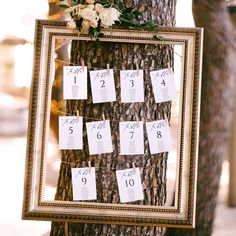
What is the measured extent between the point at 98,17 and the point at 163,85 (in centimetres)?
41

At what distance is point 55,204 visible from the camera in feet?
7.11

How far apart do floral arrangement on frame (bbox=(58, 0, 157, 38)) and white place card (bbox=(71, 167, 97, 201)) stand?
0.61 metres

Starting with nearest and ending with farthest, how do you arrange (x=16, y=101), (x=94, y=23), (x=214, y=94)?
(x=94, y=23) → (x=214, y=94) → (x=16, y=101)

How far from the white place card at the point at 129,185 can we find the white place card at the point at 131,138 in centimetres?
9

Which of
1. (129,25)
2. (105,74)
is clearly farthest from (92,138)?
(129,25)

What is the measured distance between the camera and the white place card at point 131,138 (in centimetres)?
219

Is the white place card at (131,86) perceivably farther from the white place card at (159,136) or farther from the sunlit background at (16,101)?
the sunlit background at (16,101)

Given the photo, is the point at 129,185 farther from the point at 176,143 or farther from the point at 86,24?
the point at 86,24

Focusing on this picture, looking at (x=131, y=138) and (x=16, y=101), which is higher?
(x=16, y=101)

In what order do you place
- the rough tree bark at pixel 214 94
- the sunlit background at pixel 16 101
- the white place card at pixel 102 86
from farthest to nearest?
1. the sunlit background at pixel 16 101
2. the rough tree bark at pixel 214 94
3. the white place card at pixel 102 86

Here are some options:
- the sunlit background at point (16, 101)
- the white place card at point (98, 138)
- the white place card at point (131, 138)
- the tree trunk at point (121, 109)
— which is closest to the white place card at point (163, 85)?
the tree trunk at point (121, 109)

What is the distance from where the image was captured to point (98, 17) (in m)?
2.09

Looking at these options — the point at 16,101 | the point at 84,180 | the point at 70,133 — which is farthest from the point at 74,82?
the point at 16,101

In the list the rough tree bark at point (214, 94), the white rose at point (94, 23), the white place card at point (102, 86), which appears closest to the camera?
the white rose at point (94, 23)
